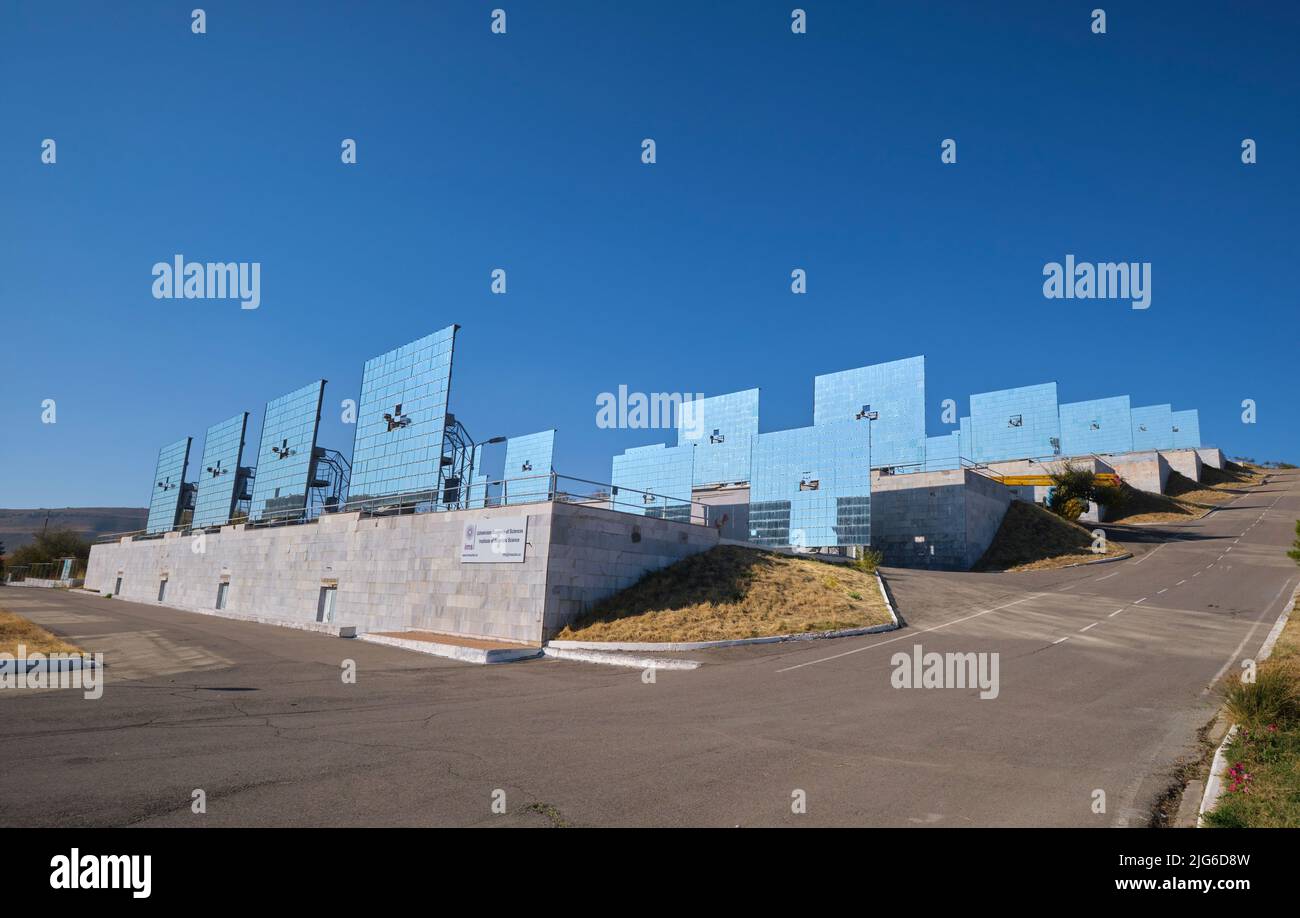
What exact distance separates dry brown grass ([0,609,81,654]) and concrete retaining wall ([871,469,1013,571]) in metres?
36.9

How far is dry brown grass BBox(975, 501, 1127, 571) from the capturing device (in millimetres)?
37719

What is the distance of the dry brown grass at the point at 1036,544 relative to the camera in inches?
1485

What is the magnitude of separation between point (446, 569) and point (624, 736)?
15238 mm

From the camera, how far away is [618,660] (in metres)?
17.0

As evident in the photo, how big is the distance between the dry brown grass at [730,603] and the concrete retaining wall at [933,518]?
49.8 ft

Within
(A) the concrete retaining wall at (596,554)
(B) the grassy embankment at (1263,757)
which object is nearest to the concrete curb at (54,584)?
(A) the concrete retaining wall at (596,554)

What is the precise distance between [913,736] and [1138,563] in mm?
35071

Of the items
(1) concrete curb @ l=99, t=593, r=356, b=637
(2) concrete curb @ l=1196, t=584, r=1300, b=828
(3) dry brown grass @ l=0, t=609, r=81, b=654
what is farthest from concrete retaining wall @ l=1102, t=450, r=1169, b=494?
(3) dry brown grass @ l=0, t=609, r=81, b=654

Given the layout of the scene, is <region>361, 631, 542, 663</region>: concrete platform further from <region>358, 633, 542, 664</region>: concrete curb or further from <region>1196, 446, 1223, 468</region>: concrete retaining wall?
<region>1196, 446, 1223, 468</region>: concrete retaining wall

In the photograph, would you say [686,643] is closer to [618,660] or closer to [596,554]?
[618,660]

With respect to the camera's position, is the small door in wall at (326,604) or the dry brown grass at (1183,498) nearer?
the small door in wall at (326,604)

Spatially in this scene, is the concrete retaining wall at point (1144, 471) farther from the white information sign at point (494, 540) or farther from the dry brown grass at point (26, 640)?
the dry brown grass at point (26, 640)
